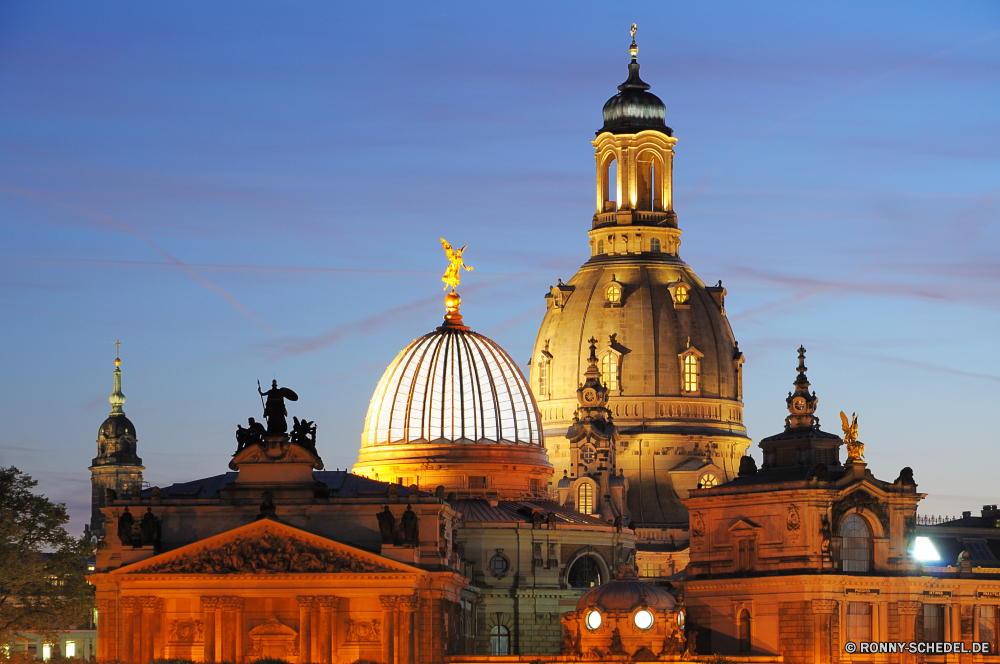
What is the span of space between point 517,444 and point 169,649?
1369 inches

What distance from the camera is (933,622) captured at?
159625 millimetres

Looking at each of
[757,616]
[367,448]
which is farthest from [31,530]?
[757,616]

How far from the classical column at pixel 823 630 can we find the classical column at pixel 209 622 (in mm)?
36748

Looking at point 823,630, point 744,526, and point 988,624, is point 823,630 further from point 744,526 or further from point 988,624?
point 988,624

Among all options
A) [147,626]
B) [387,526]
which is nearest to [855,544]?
[387,526]

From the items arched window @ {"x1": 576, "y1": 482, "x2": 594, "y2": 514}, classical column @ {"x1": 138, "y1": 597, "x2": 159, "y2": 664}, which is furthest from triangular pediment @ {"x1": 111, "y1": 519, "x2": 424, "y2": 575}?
arched window @ {"x1": 576, "y1": 482, "x2": 594, "y2": 514}

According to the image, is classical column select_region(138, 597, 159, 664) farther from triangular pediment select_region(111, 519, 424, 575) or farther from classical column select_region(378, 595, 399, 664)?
classical column select_region(378, 595, 399, 664)

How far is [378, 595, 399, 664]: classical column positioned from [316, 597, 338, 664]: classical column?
10.0 ft

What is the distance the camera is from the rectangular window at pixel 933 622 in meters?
159

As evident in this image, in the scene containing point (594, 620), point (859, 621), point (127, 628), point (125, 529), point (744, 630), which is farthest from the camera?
point (744, 630)

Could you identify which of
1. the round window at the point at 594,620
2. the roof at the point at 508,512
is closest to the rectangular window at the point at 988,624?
the round window at the point at 594,620

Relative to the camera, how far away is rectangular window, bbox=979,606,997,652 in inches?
6358

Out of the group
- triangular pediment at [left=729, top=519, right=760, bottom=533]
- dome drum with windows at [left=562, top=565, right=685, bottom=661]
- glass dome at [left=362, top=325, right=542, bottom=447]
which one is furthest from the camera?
glass dome at [left=362, top=325, right=542, bottom=447]

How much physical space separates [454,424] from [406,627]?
96.0 ft
